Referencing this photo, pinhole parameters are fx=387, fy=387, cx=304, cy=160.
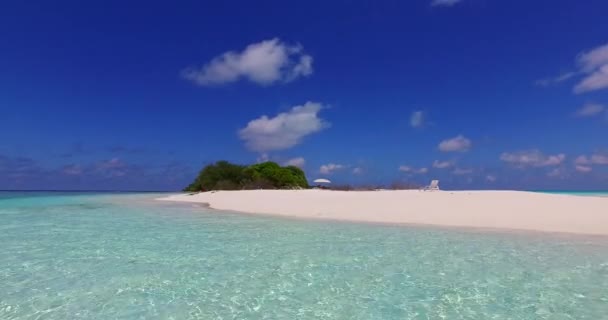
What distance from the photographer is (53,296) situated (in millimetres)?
5469

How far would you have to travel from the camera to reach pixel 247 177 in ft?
169

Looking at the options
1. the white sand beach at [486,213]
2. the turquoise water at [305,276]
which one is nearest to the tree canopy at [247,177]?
the white sand beach at [486,213]

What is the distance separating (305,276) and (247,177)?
45.6 m

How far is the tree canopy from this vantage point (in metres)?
48.8

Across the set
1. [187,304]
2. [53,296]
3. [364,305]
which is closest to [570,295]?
[364,305]

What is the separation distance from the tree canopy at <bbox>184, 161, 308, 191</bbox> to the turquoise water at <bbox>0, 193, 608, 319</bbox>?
123ft

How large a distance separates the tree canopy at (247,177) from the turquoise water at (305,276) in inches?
1478

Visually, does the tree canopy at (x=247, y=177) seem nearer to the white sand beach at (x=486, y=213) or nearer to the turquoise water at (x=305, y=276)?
the white sand beach at (x=486, y=213)

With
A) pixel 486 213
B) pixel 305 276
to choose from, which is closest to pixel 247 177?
pixel 486 213

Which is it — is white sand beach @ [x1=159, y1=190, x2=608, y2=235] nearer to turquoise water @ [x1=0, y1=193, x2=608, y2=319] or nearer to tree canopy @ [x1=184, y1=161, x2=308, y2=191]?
turquoise water @ [x1=0, y1=193, x2=608, y2=319]

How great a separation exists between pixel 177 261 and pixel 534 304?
6196mm

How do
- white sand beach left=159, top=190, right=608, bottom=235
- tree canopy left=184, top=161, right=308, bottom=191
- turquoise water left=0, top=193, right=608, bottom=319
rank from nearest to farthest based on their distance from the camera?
turquoise water left=0, top=193, right=608, bottom=319 < white sand beach left=159, top=190, right=608, bottom=235 < tree canopy left=184, top=161, right=308, bottom=191

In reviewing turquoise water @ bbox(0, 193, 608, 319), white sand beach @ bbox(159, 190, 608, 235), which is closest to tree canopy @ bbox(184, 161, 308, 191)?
white sand beach @ bbox(159, 190, 608, 235)

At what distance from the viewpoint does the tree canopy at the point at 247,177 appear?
160 feet
